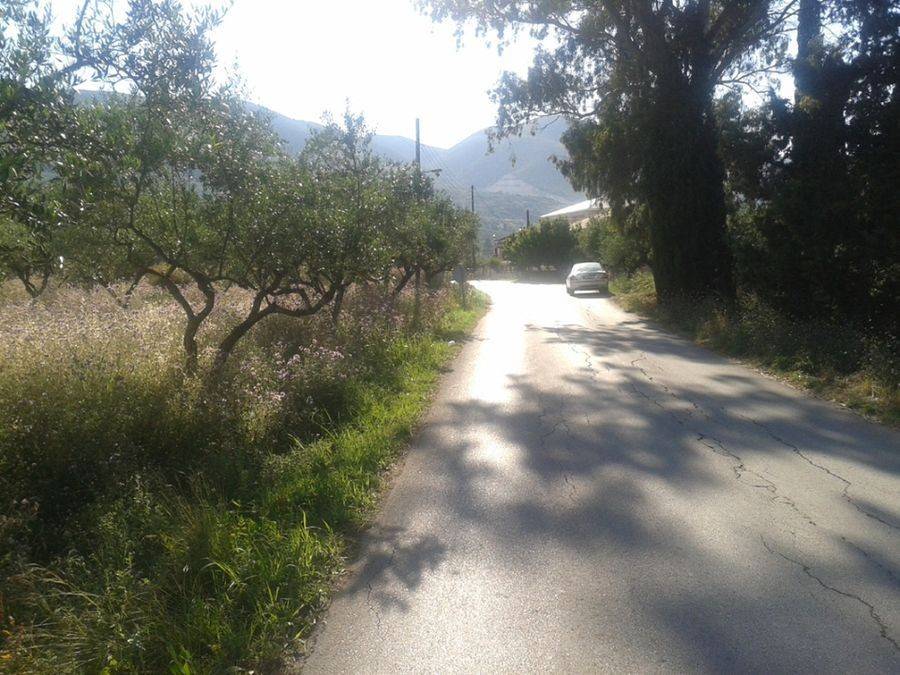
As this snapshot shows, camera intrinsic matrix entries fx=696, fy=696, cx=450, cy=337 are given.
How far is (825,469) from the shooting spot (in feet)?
21.4

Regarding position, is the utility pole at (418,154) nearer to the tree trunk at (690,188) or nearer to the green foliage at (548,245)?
the tree trunk at (690,188)

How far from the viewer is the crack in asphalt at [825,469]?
5.32 metres

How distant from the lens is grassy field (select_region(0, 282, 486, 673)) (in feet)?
12.7

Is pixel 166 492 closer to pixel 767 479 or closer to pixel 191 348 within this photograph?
pixel 191 348

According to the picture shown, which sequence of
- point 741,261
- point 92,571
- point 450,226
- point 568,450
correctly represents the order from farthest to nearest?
point 450,226, point 741,261, point 568,450, point 92,571

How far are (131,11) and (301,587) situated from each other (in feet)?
16.4

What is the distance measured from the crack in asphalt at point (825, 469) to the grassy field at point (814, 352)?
1.46 m

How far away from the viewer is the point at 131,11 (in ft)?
19.6

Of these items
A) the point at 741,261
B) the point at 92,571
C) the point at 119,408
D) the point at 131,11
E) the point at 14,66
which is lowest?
→ the point at 92,571

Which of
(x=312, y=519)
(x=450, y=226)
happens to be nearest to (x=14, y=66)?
(x=312, y=519)

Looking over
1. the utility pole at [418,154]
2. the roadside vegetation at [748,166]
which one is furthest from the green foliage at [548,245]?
the utility pole at [418,154]

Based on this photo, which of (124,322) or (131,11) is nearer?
(131,11)

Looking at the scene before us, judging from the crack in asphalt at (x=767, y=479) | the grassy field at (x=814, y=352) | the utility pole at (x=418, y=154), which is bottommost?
the crack in asphalt at (x=767, y=479)

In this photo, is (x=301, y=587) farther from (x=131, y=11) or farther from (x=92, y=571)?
(x=131, y=11)
